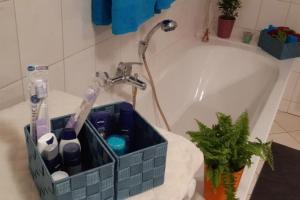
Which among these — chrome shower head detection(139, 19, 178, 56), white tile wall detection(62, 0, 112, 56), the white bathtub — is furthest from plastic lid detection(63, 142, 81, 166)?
the white bathtub

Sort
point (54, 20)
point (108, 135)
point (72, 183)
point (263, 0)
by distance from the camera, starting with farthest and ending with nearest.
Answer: point (263, 0)
point (54, 20)
point (108, 135)
point (72, 183)

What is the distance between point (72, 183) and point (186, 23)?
178 cm

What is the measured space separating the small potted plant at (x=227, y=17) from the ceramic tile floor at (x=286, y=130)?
30.6 inches

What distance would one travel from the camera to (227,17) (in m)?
2.44

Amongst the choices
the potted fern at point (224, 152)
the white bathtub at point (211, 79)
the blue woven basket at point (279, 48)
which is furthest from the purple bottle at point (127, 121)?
the blue woven basket at point (279, 48)

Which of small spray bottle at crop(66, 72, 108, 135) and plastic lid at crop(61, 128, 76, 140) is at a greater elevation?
small spray bottle at crop(66, 72, 108, 135)

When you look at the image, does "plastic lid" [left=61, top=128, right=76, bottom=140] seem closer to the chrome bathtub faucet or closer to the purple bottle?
the purple bottle

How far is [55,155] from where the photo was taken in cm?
64

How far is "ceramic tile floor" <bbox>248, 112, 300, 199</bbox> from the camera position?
238 cm

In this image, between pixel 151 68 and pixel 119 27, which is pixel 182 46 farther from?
pixel 119 27

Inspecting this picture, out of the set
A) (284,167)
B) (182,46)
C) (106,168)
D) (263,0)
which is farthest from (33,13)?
(263,0)

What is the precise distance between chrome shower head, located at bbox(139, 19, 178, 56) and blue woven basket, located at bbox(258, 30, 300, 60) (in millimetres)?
993

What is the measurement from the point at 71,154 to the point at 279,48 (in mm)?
1892

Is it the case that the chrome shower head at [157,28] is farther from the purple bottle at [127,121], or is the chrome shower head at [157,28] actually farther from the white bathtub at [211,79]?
the purple bottle at [127,121]
